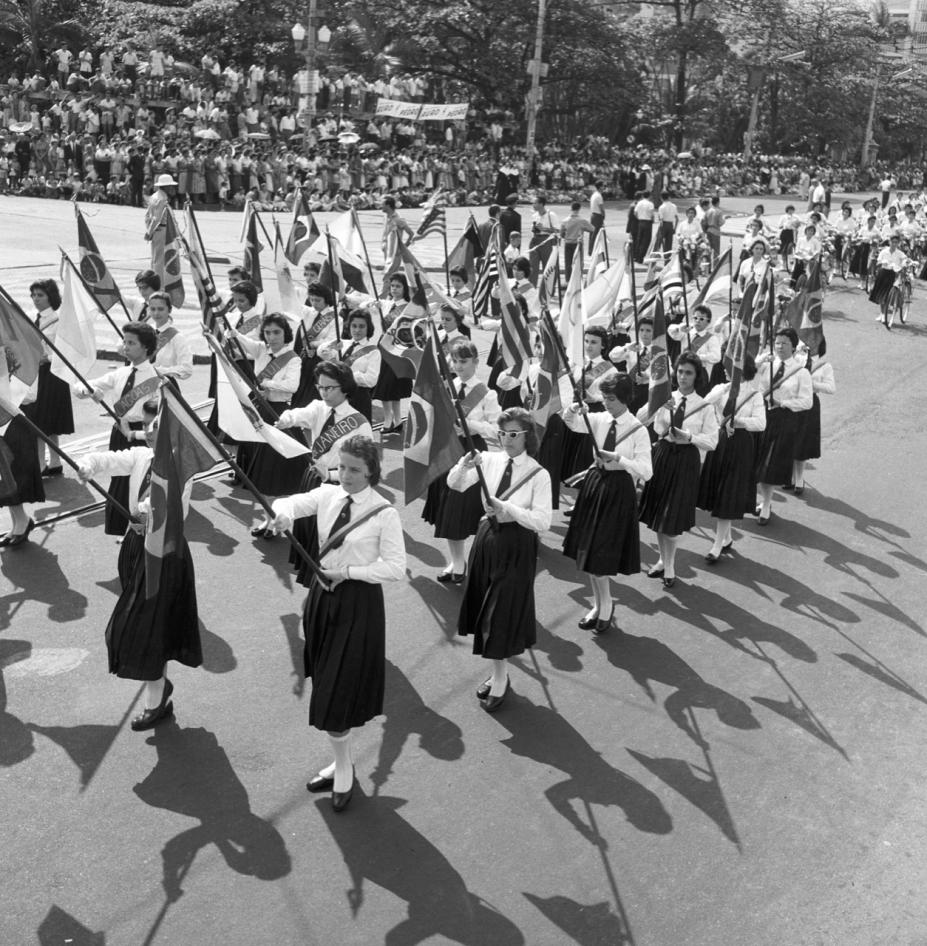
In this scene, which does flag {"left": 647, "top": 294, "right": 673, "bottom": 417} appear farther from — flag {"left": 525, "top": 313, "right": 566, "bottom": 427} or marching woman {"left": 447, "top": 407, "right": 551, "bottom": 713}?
marching woman {"left": 447, "top": 407, "right": 551, "bottom": 713}

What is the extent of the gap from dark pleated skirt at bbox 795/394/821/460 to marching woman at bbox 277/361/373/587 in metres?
4.83

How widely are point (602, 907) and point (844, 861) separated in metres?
1.30

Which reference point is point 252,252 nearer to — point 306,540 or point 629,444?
point 306,540

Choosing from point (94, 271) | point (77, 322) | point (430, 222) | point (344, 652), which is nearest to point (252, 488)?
point (344, 652)

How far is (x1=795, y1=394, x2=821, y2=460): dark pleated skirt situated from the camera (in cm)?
1091

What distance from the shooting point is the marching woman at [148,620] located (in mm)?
6344

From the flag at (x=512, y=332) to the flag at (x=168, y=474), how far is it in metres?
3.93

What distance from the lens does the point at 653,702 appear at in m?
7.27

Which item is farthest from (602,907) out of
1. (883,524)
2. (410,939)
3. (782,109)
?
(782,109)

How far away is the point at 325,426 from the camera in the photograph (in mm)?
8023

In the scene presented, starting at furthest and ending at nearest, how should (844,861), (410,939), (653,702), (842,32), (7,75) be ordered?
(842,32), (7,75), (653,702), (844,861), (410,939)

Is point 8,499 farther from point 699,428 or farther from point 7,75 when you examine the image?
point 7,75

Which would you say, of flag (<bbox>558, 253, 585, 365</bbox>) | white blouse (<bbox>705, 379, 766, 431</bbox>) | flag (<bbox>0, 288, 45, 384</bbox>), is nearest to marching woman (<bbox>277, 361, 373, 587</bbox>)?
flag (<bbox>0, 288, 45, 384</bbox>)

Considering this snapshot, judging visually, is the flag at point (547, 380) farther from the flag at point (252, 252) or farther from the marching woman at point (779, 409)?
the flag at point (252, 252)
